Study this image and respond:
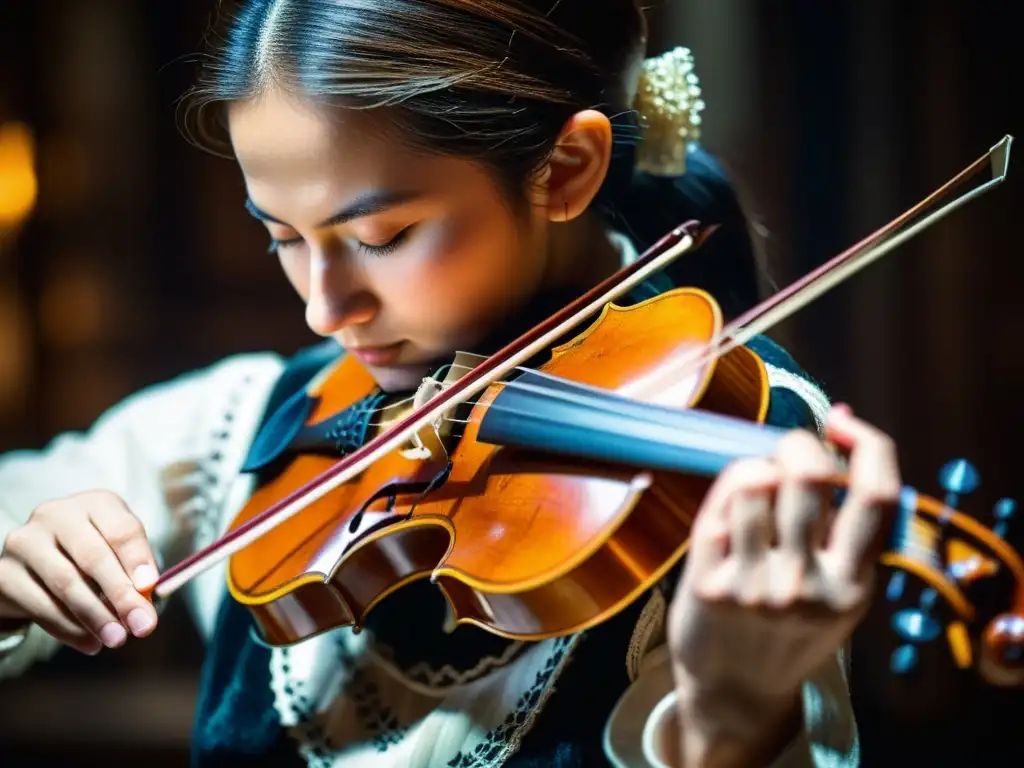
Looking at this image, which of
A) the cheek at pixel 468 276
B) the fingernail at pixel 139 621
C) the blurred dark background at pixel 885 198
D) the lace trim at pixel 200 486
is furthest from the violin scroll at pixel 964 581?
the lace trim at pixel 200 486

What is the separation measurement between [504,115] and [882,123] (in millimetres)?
372

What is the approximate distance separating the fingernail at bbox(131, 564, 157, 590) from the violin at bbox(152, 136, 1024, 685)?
Result: 0.06 feet

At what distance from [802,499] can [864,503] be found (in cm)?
4

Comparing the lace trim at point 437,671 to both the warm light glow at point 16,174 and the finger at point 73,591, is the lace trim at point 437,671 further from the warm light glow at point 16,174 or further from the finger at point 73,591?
the warm light glow at point 16,174

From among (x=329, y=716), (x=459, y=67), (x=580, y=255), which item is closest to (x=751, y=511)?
(x=580, y=255)

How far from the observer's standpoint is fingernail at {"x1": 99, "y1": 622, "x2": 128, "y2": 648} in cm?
97

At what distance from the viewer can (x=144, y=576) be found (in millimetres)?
985

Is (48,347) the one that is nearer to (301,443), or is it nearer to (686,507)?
(301,443)

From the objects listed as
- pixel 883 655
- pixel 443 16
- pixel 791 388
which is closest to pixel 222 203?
pixel 443 16

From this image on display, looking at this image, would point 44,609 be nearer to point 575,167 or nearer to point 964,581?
point 575,167

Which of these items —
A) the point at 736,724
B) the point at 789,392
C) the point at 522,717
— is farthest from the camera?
the point at 522,717

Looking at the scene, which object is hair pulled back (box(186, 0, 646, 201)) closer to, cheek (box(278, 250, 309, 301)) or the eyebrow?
the eyebrow

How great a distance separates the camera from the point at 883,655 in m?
0.99

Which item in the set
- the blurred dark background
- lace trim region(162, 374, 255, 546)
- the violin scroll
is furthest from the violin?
lace trim region(162, 374, 255, 546)
